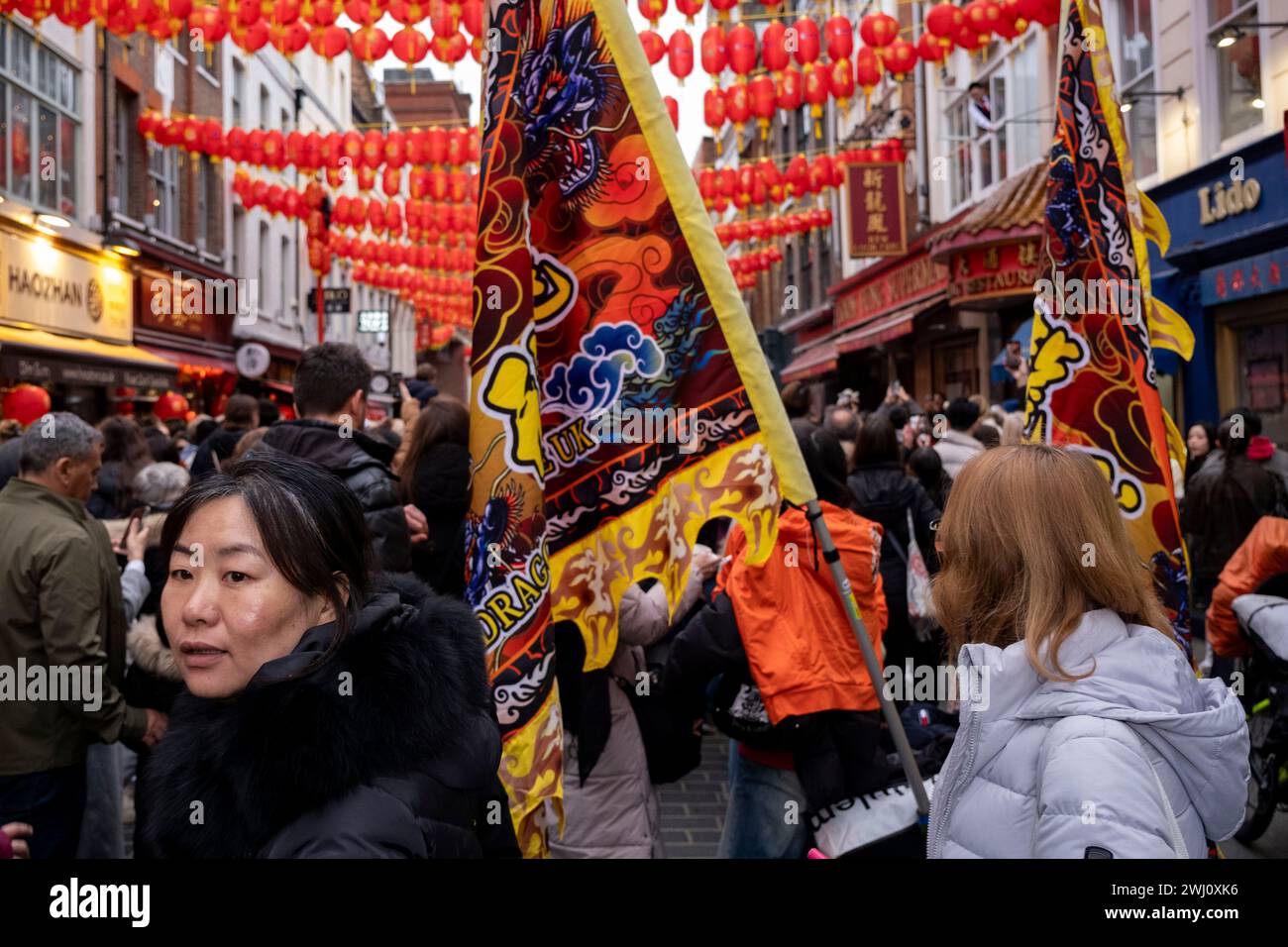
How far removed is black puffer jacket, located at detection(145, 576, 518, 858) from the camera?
178cm

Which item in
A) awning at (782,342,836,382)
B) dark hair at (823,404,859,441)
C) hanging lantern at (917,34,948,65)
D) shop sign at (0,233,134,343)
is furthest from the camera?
awning at (782,342,836,382)

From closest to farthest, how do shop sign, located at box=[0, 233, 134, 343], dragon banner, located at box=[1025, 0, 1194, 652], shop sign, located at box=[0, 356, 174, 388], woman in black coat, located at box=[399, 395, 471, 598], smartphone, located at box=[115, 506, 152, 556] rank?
dragon banner, located at box=[1025, 0, 1194, 652]
woman in black coat, located at box=[399, 395, 471, 598]
smartphone, located at box=[115, 506, 152, 556]
shop sign, located at box=[0, 356, 174, 388]
shop sign, located at box=[0, 233, 134, 343]

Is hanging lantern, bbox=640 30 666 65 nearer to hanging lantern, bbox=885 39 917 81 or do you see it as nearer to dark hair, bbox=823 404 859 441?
hanging lantern, bbox=885 39 917 81

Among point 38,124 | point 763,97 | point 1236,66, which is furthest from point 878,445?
point 38,124

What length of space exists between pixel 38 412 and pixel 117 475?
5442mm

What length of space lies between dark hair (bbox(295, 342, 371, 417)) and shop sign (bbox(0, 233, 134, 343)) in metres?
12.9

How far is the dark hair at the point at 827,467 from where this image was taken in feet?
13.9

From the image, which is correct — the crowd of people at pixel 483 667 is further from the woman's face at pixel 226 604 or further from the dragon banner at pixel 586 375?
the dragon banner at pixel 586 375

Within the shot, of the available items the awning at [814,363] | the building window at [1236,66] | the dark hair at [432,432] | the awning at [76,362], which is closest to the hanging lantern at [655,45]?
the building window at [1236,66]

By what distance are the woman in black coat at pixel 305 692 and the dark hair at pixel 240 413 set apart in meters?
A: 4.80

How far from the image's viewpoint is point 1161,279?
13.9 metres

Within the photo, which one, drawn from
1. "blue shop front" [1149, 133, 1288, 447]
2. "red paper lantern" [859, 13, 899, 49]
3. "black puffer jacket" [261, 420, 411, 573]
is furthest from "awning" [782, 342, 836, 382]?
"black puffer jacket" [261, 420, 411, 573]

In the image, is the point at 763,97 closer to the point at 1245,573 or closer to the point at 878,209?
the point at 1245,573
